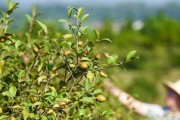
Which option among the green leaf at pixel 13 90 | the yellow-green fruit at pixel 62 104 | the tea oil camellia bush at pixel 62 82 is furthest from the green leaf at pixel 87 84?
the green leaf at pixel 13 90

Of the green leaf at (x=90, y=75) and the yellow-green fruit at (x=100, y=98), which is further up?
the green leaf at (x=90, y=75)

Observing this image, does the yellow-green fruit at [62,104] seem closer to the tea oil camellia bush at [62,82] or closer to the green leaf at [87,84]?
the tea oil camellia bush at [62,82]

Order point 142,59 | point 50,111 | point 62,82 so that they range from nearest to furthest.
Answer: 1. point 50,111
2. point 62,82
3. point 142,59

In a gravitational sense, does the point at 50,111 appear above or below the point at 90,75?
below

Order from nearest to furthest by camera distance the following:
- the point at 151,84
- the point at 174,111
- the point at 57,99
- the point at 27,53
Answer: the point at 57,99 → the point at 27,53 → the point at 174,111 → the point at 151,84

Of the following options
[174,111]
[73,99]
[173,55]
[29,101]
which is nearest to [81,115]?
[73,99]

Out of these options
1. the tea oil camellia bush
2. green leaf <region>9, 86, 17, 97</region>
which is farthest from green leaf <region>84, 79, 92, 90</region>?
green leaf <region>9, 86, 17, 97</region>

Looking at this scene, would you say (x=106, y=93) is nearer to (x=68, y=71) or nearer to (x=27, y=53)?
(x=27, y=53)

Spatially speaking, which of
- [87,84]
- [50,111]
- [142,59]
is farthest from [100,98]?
[142,59]

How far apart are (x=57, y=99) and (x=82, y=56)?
24 centimetres

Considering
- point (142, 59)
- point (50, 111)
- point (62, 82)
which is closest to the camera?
point (50, 111)

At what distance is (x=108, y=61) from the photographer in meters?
2.36

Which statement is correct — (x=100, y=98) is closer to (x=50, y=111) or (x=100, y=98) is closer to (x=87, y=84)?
(x=87, y=84)

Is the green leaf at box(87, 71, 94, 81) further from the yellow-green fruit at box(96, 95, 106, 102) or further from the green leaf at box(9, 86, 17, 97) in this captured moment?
the green leaf at box(9, 86, 17, 97)
